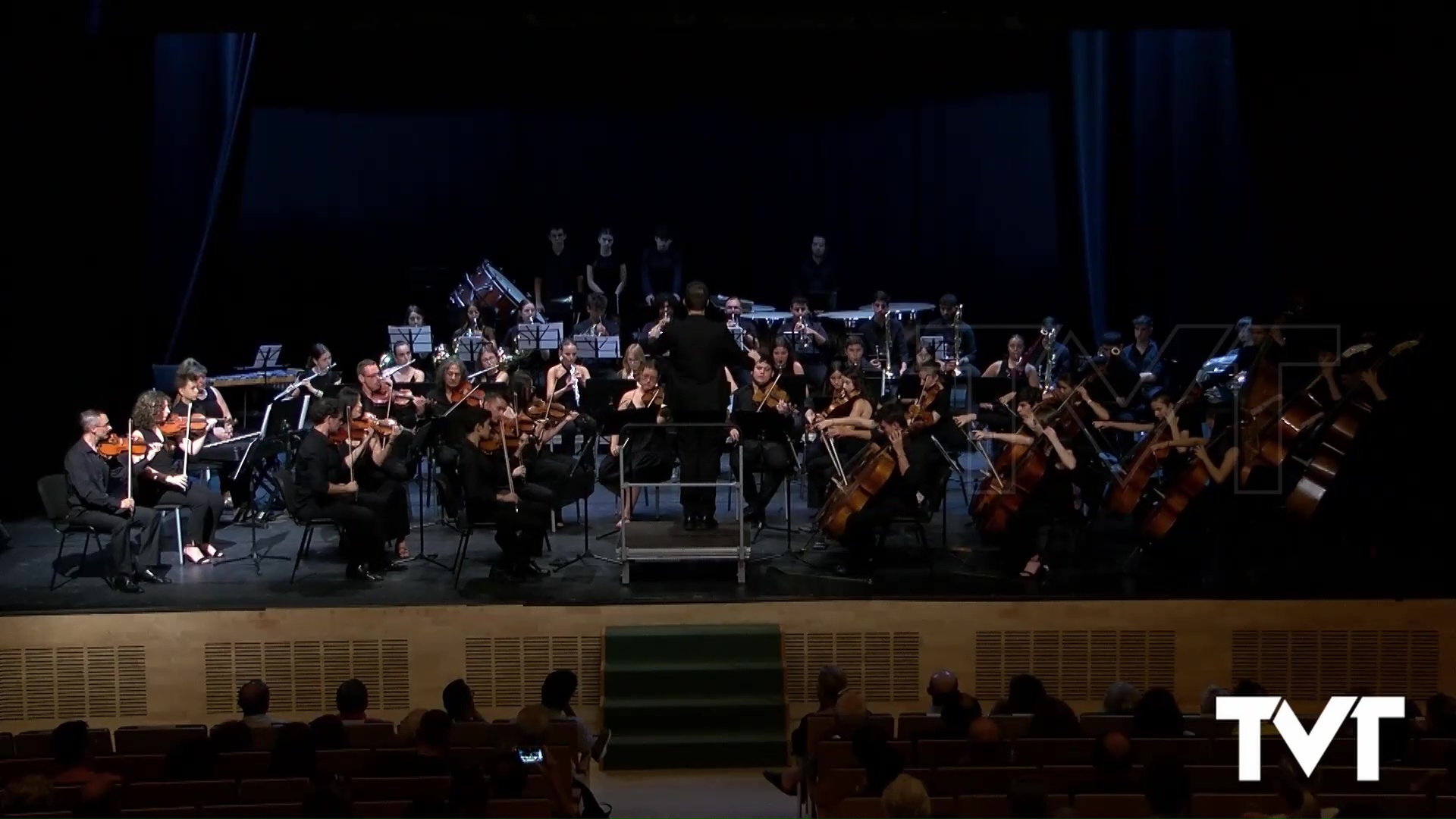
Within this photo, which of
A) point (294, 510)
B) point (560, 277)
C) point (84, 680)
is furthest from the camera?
point (560, 277)

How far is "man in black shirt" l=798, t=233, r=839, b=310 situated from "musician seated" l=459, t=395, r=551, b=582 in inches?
205

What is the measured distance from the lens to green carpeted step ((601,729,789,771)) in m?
8.77

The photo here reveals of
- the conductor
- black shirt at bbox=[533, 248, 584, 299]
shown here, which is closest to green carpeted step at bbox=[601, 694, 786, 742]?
the conductor

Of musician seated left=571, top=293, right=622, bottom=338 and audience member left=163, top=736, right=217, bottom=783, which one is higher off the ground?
musician seated left=571, top=293, right=622, bottom=338

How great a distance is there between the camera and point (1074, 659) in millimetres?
9148

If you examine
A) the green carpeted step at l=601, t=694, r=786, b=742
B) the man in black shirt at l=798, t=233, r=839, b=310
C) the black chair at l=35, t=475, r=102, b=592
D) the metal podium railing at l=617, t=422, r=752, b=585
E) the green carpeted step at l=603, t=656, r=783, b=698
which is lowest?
the green carpeted step at l=601, t=694, r=786, b=742

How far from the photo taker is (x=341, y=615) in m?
9.03

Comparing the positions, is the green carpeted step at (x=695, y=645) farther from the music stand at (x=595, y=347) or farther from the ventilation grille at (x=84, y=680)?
the music stand at (x=595, y=347)

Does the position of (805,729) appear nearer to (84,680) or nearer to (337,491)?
(337,491)

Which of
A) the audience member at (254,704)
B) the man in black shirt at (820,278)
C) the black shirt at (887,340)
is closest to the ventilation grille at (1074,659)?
the audience member at (254,704)

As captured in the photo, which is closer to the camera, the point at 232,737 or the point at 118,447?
the point at 232,737

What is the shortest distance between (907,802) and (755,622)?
3.88 m

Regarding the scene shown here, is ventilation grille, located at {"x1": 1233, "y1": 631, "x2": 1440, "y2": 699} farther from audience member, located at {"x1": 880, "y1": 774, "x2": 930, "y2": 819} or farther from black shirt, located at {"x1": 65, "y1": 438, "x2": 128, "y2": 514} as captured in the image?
black shirt, located at {"x1": 65, "y1": 438, "x2": 128, "y2": 514}

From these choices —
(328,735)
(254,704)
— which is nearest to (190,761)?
(328,735)
